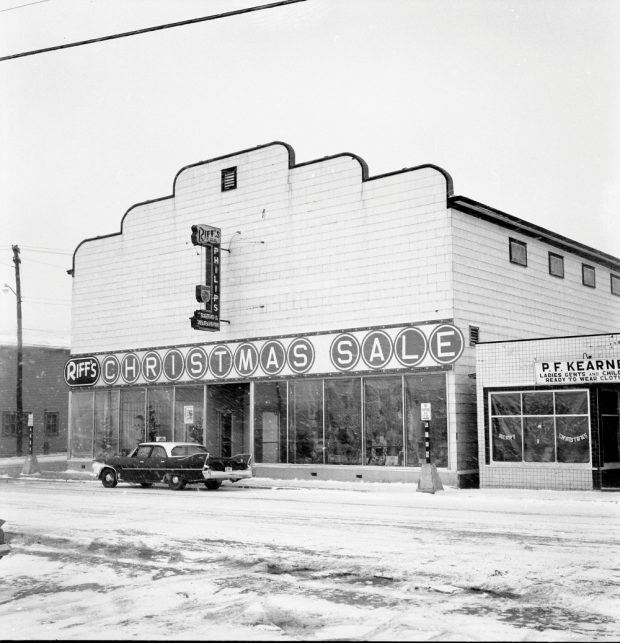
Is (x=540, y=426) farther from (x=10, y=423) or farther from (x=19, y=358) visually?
(x=10, y=423)

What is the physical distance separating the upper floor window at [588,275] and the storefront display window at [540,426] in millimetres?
10190

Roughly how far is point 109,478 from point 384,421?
861cm

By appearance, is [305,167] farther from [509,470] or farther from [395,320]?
[509,470]

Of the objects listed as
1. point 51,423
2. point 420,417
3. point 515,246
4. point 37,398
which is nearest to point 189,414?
point 420,417

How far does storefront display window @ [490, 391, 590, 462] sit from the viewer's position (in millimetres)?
→ 22016

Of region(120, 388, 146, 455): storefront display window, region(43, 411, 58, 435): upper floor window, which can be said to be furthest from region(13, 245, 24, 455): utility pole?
region(120, 388, 146, 455): storefront display window

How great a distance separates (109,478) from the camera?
82.7ft

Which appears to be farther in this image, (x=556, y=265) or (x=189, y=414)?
(x=189, y=414)

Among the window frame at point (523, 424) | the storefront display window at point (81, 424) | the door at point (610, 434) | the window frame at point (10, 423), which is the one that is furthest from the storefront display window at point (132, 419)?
the window frame at point (10, 423)

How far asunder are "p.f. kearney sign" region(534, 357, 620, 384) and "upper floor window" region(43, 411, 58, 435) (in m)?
40.5

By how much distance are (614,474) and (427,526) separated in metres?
10.3

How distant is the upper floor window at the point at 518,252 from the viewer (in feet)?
89.3

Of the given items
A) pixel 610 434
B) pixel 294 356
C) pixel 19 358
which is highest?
pixel 19 358

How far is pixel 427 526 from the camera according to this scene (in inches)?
560
